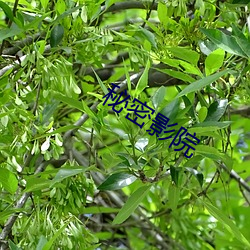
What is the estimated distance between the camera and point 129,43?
36.2 inches

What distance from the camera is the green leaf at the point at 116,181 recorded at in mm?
820

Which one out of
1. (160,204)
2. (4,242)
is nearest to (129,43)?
(4,242)

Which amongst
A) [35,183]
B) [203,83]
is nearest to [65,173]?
[35,183]

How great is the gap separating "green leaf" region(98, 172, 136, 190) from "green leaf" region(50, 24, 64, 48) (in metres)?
0.19

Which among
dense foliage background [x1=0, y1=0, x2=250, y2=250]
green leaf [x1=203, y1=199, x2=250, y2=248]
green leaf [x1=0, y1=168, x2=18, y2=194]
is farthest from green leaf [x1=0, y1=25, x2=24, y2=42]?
green leaf [x1=203, y1=199, x2=250, y2=248]

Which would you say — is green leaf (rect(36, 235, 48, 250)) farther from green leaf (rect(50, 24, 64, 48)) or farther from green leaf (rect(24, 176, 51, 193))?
green leaf (rect(50, 24, 64, 48))

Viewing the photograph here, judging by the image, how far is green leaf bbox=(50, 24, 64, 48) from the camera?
2.85ft

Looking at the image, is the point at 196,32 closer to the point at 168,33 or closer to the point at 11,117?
the point at 168,33

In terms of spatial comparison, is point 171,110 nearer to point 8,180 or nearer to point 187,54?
point 187,54

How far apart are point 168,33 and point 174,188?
0.24m

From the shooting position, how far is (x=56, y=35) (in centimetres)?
87

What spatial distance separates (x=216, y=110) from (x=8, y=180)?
10.9 inches

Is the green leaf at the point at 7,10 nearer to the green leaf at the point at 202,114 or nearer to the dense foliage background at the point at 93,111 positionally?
the dense foliage background at the point at 93,111

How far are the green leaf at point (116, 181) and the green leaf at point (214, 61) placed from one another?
0.17 metres
